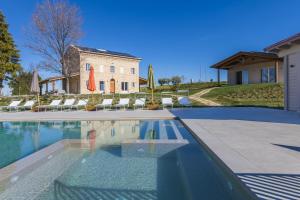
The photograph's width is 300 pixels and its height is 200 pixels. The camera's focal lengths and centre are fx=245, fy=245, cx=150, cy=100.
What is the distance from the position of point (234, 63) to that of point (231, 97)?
767 centimetres

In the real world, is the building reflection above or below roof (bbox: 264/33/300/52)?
below

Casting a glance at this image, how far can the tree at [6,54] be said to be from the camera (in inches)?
1086

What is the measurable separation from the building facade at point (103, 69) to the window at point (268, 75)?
53.1 ft

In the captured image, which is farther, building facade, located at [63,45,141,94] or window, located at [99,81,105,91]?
window, located at [99,81,105,91]

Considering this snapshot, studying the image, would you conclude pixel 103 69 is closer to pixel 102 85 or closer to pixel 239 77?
pixel 102 85

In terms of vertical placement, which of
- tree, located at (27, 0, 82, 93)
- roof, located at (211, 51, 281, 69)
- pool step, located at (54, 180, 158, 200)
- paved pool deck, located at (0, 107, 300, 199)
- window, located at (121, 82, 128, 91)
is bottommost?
pool step, located at (54, 180, 158, 200)

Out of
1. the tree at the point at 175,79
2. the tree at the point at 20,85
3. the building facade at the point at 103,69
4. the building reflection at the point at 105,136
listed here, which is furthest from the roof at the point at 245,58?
the tree at the point at 20,85

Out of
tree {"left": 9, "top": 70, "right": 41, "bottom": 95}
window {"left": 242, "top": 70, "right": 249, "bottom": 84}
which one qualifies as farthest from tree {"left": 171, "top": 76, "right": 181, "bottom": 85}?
tree {"left": 9, "top": 70, "right": 41, "bottom": 95}

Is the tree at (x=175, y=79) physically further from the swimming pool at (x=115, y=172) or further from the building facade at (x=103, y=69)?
the swimming pool at (x=115, y=172)

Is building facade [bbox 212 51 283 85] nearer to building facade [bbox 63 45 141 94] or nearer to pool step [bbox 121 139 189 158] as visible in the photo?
building facade [bbox 63 45 141 94]

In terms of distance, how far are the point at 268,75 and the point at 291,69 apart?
1323cm

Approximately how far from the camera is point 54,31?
79.8 ft

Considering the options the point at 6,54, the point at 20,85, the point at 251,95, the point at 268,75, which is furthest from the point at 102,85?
the point at 268,75

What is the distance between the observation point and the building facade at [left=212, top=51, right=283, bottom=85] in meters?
22.5
